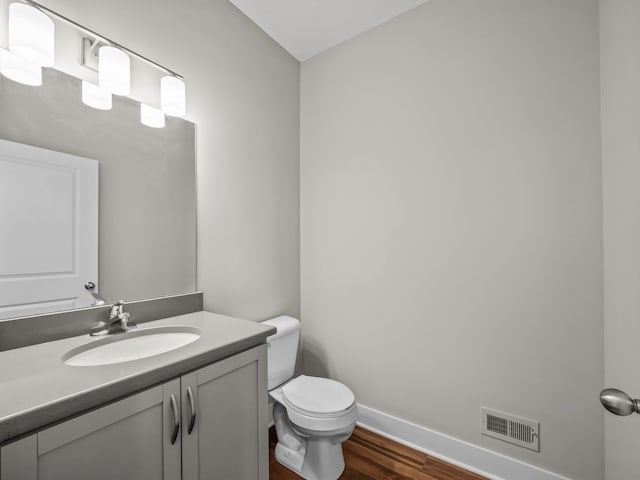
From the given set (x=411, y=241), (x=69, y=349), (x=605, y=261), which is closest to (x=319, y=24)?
(x=411, y=241)

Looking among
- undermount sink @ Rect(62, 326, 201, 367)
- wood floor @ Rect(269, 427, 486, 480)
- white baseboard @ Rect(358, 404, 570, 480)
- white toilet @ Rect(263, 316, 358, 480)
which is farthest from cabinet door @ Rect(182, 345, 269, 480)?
white baseboard @ Rect(358, 404, 570, 480)

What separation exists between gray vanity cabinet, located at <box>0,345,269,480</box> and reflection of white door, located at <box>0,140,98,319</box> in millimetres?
569

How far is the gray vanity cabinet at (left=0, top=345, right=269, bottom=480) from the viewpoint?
2.15ft

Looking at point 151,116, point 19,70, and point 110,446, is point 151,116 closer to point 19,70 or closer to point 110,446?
point 19,70

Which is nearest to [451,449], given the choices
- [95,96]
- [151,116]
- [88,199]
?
[88,199]

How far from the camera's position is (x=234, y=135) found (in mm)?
1741

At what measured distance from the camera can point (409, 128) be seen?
1.78 meters

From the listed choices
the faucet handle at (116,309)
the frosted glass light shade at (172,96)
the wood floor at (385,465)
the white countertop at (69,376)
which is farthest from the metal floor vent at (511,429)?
the frosted glass light shade at (172,96)

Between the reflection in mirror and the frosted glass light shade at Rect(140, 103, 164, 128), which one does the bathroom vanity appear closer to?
the reflection in mirror

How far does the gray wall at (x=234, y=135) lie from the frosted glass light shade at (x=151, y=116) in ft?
0.59

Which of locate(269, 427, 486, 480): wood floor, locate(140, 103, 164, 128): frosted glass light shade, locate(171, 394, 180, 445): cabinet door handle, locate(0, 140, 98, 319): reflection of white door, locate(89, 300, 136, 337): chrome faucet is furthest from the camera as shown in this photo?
locate(269, 427, 486, 480): wood floor

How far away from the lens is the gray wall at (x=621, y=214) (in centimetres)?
90

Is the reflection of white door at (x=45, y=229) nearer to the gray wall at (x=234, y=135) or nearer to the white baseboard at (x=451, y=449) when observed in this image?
the gray wall at (x=234, y=135)

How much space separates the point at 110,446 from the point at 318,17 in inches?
89.0
